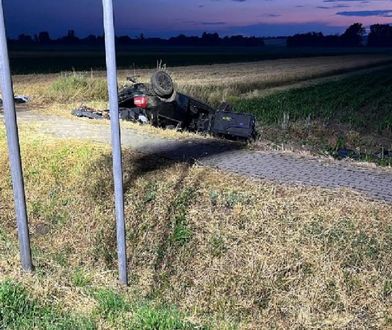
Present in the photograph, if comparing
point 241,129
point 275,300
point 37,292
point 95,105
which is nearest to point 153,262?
point 275,300

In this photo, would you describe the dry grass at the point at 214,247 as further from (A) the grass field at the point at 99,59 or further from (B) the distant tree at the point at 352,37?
(B) the distant tree at the point at 352,37

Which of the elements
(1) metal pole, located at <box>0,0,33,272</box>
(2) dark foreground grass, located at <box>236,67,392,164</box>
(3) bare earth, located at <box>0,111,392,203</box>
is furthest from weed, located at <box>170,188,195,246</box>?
(2) dark foreground grass, located at <box>236,67,392,164</box>

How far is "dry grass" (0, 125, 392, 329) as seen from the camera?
16.2ft

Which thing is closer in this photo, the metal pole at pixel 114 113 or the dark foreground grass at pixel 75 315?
the dark foreground grass at pixel 75 315

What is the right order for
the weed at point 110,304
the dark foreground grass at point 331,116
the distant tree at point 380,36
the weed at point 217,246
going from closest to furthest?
the weed at point 110,304
the weed at point 217,246
the dark foreground grass at point 331,116
the distant tree at point 380,36

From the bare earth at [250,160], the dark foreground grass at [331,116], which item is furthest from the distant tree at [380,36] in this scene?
the bare earth at [250,160]

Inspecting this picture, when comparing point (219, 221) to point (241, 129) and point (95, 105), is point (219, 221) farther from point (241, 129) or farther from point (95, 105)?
point (95, 105)

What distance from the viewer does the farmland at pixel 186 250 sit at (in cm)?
423

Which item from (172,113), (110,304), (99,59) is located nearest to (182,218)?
(110,304)

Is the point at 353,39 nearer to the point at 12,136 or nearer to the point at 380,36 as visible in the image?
the point at 380,36

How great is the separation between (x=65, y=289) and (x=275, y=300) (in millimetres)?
2224

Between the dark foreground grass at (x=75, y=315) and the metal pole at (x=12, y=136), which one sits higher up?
the metal pole at (x=12, y=136)

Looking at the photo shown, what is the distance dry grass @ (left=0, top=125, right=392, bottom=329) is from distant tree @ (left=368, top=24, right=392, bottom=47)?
146 m

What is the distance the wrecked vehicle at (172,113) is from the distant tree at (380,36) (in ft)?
466
